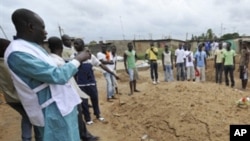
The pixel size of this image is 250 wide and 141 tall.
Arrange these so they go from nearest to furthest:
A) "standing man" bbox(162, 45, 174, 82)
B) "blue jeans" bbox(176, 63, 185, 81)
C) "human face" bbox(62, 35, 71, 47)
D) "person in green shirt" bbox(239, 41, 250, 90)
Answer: "human face" bbox(62, 35, 71, 47)
"person in green shirt" bbox(239, 41, 250, 90)
"standing man" bbox(162, 45, 174, 82)
"blue jeans" bbox(176, 63, 185, 81)

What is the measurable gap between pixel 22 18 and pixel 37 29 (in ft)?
0.37

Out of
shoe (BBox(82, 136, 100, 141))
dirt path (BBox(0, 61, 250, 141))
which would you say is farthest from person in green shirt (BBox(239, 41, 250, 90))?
shoe (BBox(82, 136, 100, 141))

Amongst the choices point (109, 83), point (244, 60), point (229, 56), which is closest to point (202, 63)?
point (229, 56)

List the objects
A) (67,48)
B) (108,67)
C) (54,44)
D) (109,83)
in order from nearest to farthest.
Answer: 1. (54,44)
2. (67,48)
3. (108,67)
4. (109,83)

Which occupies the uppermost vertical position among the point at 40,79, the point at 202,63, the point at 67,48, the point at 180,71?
the point at 67,48

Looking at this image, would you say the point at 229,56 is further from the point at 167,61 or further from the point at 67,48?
the point at 67,48

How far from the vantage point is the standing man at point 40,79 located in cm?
167

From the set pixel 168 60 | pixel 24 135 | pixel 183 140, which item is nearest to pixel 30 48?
pixel 24 135

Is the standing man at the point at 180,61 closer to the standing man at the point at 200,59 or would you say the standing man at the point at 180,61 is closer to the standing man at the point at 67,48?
the standing man at the point at 200,59

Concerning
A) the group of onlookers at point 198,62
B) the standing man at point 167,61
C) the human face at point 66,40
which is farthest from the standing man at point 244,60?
the human face at point 66,40

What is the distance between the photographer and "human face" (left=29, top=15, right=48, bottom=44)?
5.93 feet

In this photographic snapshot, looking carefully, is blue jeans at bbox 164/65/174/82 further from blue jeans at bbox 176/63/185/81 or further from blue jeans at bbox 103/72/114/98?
blue jeans at bbox 103/72/114/98

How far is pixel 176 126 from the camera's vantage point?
4734mm

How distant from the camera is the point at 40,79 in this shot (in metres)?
1.68
